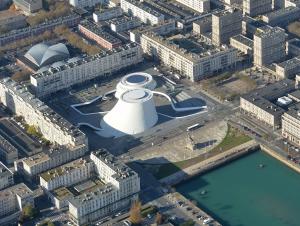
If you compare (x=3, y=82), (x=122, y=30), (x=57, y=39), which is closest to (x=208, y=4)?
(x=122, y=30)

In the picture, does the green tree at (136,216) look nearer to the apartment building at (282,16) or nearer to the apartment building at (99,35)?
the apartment building at (99,35)

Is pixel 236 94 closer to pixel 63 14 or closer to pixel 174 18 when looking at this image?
pixel 174 18

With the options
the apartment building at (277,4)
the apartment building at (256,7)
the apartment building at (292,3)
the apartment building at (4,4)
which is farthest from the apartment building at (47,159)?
the apartment building at (4,4)

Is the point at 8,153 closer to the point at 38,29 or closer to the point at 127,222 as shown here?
the point at 127,222

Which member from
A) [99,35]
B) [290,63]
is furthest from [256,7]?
[99,35]

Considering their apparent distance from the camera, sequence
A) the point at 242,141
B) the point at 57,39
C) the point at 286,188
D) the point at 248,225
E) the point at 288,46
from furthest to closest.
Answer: the point at 57,39, the point at 288,46, the point at 242,141, the point at 286,188, the point at 248,225
